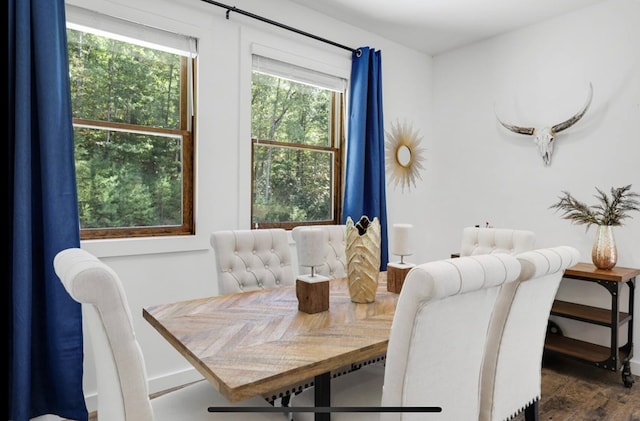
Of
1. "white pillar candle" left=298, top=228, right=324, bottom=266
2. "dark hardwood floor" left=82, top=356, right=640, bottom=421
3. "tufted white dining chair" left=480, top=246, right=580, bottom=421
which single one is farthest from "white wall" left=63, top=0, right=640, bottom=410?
"tufted white dining chair" left=480, top=246, right=580, bottom=421

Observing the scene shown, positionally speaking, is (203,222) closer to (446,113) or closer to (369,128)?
(369,128)

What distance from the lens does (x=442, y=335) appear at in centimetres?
118

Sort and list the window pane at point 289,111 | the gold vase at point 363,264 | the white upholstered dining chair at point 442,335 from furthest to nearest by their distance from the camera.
Result: the window pane at point 289,111 → the gold vase at point 363,264 → the white upholstered dining chair at point 442,335

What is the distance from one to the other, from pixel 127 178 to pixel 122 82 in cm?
58

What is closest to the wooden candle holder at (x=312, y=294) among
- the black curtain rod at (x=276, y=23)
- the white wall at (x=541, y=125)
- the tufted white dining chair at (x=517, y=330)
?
the tufted white dining chair at (x=517, y=330)

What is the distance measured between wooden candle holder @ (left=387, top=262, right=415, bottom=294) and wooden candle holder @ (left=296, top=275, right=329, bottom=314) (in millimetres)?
480

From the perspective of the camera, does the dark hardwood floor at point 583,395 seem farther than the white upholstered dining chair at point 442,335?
Yes

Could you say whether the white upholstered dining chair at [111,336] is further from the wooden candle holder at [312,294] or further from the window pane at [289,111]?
the window pane at [289,111]

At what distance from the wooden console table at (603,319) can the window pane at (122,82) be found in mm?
2964

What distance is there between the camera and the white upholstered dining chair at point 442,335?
3.58ft

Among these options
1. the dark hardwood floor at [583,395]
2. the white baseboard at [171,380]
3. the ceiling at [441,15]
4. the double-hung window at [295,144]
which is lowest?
the dark hardwood floor at [583,395]

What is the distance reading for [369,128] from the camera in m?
3.40

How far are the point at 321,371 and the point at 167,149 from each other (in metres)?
1.95

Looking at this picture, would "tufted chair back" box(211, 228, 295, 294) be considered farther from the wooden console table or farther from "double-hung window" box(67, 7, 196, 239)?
the wooden console table
